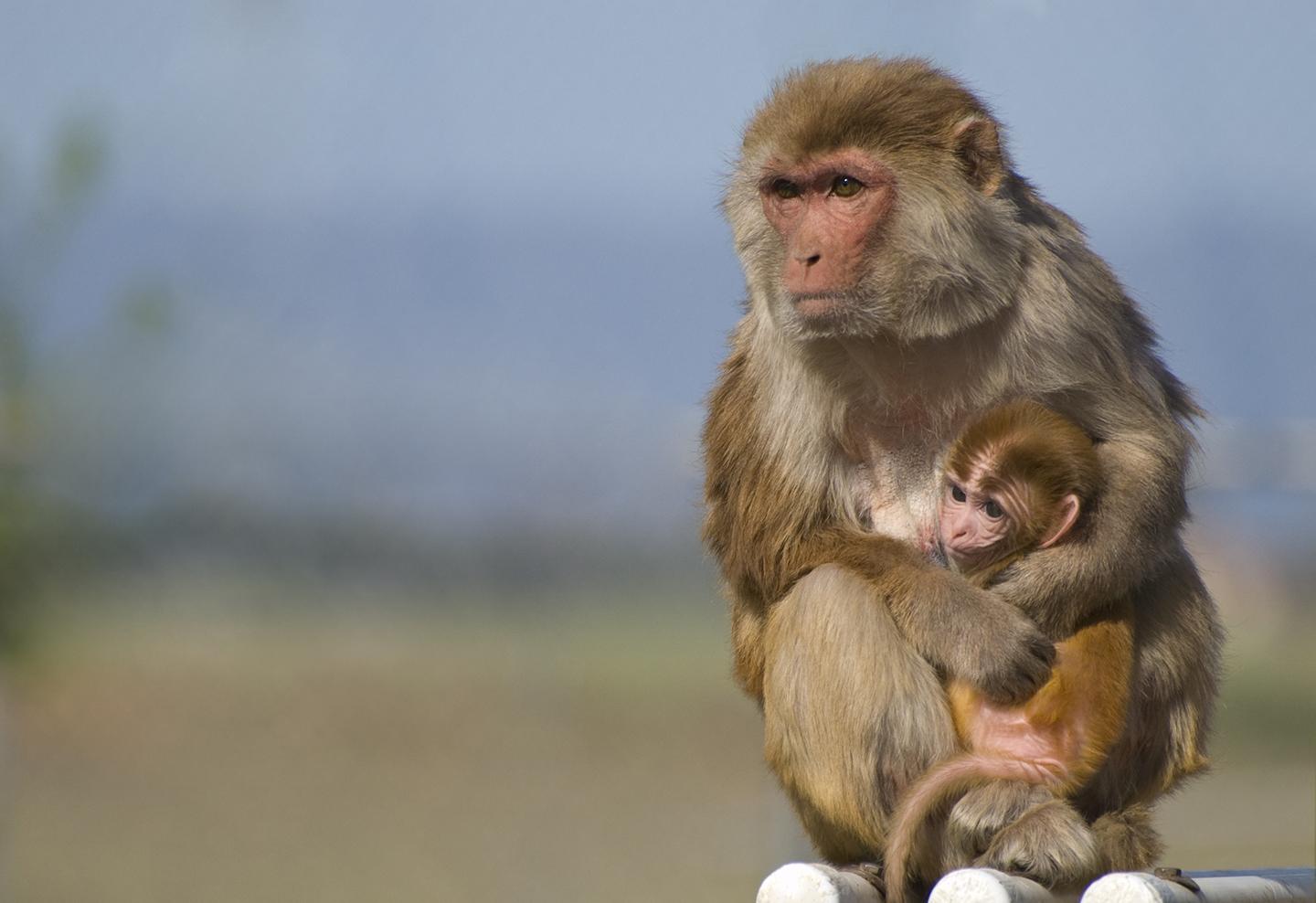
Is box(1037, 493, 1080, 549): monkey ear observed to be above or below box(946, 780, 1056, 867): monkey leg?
above

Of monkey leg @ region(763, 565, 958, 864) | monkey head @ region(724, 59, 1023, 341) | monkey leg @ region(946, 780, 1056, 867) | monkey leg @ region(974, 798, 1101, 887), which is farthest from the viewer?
monkey head @ region(724, 59, 1023, 341)

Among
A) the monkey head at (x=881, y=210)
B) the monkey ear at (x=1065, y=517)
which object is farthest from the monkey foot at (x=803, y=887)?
the monkey head at (x=881, y=210)

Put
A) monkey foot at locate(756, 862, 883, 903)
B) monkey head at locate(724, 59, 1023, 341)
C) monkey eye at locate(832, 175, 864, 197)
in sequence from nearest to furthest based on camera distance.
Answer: monkey foot at locate(756, 862, 883, 903) → monkey head at locate(724, 59, 1023, 341) → monkey eye at locate(832, 175, 864, 197)

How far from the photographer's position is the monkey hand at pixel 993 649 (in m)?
3.63

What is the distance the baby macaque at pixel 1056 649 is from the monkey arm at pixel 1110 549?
0.04 metres

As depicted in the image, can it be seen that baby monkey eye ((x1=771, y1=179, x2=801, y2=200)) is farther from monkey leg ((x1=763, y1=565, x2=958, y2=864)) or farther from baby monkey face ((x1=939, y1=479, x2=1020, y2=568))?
monkey leg ((x1=763, y1=565, x2=958, y2=864))

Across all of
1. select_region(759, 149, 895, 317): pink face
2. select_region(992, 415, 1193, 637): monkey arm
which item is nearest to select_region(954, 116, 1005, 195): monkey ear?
select_region(759, 149, 895, 317): pink face

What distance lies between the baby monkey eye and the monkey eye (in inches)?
3.6

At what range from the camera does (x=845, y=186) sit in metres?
3.87

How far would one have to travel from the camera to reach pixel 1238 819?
47.1ft

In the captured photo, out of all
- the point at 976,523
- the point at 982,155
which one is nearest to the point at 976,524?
the point at 976,523

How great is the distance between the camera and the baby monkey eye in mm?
3914

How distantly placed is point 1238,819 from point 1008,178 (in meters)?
11.9

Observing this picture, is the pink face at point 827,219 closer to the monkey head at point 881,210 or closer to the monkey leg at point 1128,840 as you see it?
the monkey head at point 881,210
